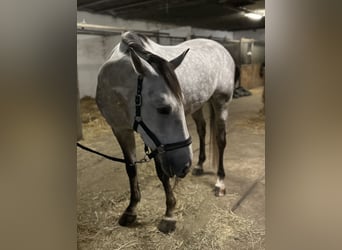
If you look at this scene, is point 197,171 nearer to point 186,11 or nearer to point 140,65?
point 140,65

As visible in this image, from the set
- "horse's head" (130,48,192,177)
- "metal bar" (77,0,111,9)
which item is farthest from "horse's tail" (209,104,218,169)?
"metal bar" (77,0,111,9)

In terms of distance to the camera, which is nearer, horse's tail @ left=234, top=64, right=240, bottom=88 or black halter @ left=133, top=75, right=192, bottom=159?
black halter @ left=133, top=75, right=192, bottom=159

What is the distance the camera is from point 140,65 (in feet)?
3.35

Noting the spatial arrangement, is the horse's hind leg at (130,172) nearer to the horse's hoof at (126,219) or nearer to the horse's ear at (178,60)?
the horse's hoof at (126,219)

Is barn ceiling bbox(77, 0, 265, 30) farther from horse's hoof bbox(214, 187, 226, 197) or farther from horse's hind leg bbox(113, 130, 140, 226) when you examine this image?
horse's hoof bbox(214, 187, 226, 197)

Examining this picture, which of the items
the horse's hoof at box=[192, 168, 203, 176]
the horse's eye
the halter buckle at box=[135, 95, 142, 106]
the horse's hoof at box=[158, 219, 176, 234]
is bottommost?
the horse's hoof at box=[158, 219, 176, 234]

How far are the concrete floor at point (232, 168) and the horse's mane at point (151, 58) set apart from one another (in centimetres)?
15

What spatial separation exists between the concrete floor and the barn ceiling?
28 centimetres

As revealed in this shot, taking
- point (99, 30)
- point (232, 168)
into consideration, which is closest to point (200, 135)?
point (232, 168)

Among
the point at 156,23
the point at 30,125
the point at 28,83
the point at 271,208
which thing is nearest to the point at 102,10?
the point at 156,23

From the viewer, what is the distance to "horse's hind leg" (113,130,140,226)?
1090 mm

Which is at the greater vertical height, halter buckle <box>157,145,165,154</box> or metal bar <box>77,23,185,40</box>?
metal bar <box>77,23,185,40</box>

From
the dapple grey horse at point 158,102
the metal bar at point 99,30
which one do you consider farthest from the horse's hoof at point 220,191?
the metal bar at point 99,30

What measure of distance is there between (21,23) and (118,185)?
620 mm
